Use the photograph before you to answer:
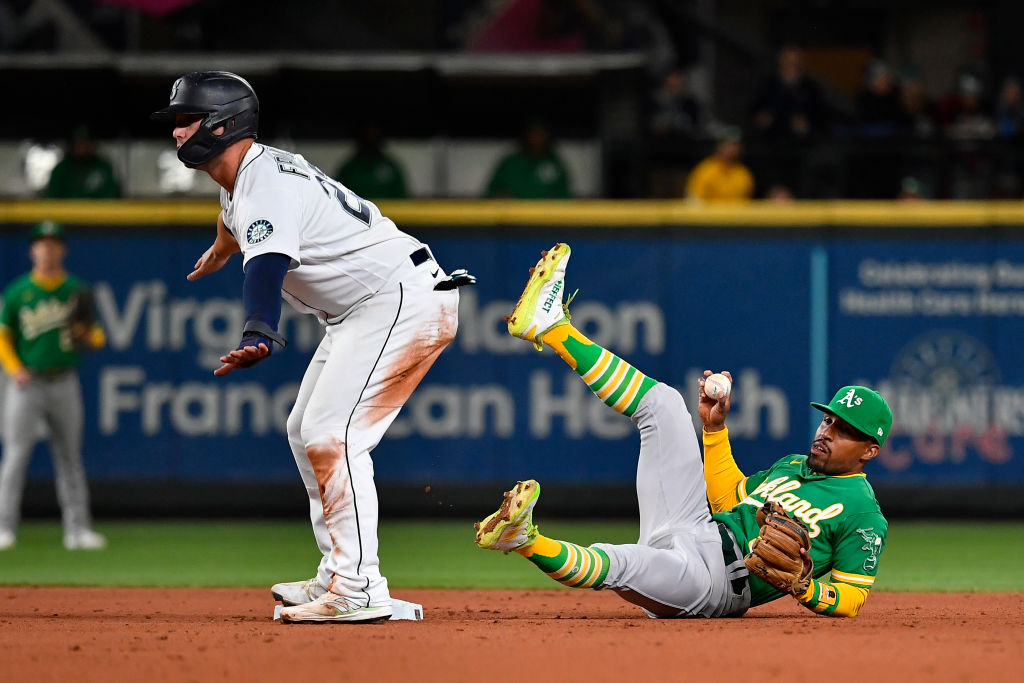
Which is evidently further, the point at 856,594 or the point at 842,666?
the point at 856,594

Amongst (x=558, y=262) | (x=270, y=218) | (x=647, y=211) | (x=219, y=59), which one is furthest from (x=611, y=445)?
(x=270, y=218)

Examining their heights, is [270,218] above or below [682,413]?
above

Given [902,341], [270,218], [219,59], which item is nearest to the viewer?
[270,218]

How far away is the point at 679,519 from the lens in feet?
18.8

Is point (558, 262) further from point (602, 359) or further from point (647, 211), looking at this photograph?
point (647, 211)

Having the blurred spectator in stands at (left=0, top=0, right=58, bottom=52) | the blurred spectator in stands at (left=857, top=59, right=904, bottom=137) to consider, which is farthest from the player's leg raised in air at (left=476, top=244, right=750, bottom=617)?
the blurred spectator in stands at (left=0, top=0, right=58, bottom=52)

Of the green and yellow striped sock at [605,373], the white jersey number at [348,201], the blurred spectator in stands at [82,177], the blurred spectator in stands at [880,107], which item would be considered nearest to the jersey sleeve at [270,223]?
the white jersey number at [348,201]

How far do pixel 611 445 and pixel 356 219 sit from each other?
649 centimetres

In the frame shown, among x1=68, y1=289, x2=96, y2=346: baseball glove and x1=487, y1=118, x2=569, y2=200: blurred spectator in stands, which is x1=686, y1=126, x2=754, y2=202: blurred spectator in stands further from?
x1=68, y1=289, x2=96, y2=346: baseball glove

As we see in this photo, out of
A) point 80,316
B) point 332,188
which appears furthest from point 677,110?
point 332,188

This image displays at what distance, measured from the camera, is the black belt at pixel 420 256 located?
19.0 ft

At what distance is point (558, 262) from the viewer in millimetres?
5906

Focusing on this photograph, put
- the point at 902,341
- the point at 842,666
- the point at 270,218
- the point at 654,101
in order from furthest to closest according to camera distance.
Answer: the point at 654,101
the point at 902,341
the point at 270,218
the point at 842,666

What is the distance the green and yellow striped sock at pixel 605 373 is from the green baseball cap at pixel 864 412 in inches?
27.4
